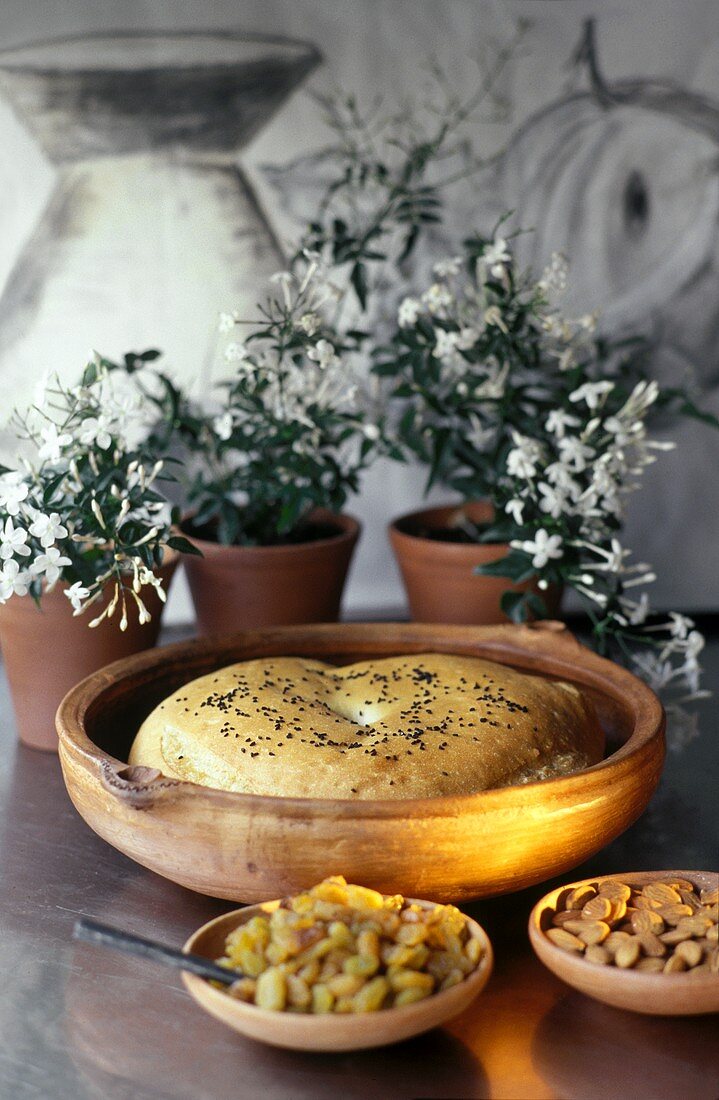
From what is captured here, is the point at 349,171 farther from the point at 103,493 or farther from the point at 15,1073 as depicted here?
the point at 15,1073

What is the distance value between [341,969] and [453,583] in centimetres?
72

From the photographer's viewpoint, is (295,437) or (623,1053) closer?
(623,1053)

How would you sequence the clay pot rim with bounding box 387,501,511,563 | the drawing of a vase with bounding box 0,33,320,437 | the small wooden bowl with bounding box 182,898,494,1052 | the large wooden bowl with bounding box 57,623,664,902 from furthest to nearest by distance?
the drawing of a vase with bounding box 0,33,320,437 → the clay pot rim with bounding box 387,501,511,563 → the large wooden bowl with bounding box 57,623,664,902 → the small wooden bowl with bounding box 182,898,494,1052

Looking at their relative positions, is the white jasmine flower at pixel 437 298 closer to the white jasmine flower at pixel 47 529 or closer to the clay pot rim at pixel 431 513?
the clay pot rim at pixel 431 513

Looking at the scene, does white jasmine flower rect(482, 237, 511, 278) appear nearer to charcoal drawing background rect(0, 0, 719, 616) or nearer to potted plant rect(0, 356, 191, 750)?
charcoal drawing background rect(0, 0, 719, 616)

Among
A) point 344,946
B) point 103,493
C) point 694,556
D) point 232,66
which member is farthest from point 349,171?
point 344,946

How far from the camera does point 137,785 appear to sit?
32.4 inches

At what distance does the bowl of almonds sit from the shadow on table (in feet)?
0.26

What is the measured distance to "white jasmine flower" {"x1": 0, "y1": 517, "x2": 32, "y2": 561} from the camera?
3.40ft

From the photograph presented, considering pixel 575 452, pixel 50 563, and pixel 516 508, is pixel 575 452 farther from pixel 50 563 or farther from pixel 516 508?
pixel 50 563

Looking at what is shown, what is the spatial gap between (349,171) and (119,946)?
39.0 inches

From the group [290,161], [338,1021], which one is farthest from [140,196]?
[338,1021]

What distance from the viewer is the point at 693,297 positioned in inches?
65.2

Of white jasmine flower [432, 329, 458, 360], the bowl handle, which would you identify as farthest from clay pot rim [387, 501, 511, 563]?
the bowl handle
